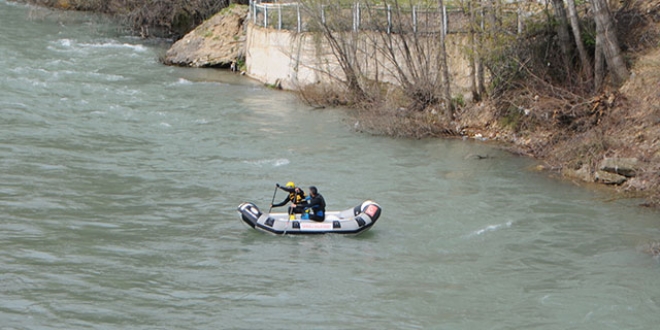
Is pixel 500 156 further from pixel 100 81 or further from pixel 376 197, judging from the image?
pixel 100 81

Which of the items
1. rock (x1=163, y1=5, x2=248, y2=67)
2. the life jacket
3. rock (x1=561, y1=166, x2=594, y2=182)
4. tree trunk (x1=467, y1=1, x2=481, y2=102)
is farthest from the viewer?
rock (x1=163, y1=5, x2=248, y2=67)

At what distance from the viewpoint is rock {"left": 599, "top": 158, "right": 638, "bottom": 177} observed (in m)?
19.5

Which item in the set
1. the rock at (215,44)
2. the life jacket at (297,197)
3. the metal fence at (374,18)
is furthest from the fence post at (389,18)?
the life jacket at (297,197)

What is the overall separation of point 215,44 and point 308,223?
21406 millimetres

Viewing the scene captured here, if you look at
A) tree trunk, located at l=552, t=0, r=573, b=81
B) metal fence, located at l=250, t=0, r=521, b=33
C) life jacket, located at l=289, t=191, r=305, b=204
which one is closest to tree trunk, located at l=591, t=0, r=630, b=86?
tree trunk, located at l=552, t=0, r=573, b=81

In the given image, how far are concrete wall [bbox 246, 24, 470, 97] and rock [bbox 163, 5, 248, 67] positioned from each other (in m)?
1.63

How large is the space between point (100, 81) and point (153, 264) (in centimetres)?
1757

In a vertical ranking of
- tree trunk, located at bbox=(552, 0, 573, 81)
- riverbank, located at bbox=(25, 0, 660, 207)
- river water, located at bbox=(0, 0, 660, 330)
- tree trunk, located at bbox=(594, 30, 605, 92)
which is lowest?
river water, located at bbox=(0, 0, 660, 330)

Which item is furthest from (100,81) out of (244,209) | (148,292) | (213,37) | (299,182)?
(148,292)

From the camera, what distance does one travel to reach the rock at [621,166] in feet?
64.0

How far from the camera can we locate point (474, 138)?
950 inches

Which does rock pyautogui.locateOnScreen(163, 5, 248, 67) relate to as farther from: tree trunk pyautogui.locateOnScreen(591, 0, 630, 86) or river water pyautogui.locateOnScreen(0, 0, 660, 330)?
tree trunk pyautogui.locateOnScreen(591, 0, 630, 86)

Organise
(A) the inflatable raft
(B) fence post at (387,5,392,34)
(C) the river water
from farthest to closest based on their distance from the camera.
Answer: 1. (B) fence post at (387,5,392,34)
2. (A) the inflatable raft
3. (C) the river water

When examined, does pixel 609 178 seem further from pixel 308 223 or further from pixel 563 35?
pixel 308 223
